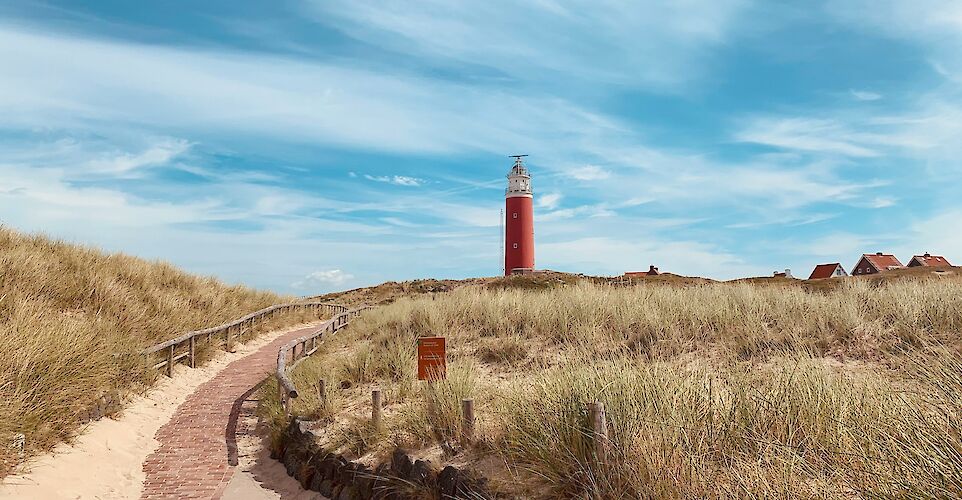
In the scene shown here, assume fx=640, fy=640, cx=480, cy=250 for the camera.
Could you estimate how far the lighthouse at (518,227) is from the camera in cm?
5056

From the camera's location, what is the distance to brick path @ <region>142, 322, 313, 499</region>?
9.85 metres

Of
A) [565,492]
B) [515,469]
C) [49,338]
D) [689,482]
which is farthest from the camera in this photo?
[49,338]

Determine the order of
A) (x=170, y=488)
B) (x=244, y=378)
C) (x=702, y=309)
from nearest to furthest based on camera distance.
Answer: (x=170, y=488), (x=702, y=309), (x=244, y=378)

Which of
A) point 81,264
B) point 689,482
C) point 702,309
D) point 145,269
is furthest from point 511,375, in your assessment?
point 145,269

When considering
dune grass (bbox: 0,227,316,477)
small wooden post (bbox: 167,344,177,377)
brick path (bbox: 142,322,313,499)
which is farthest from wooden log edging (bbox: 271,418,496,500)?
small wooden post (bbox: 167,344,177,377)

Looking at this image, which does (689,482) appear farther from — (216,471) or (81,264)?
(81,264)

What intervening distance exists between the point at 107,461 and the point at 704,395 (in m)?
9.17

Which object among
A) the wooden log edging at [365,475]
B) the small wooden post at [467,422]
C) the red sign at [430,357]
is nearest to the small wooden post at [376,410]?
the wooden log edging at [365,475]

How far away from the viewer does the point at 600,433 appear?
5824 mm

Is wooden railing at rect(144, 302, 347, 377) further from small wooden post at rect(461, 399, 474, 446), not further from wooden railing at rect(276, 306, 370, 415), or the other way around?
small wooden post at rect(461, 399, 474, 446)

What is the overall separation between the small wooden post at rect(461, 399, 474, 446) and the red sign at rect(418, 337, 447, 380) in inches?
80.7

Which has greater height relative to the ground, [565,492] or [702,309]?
[702,309]

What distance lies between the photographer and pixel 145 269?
71.8 ft

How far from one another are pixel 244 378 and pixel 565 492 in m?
11.9
